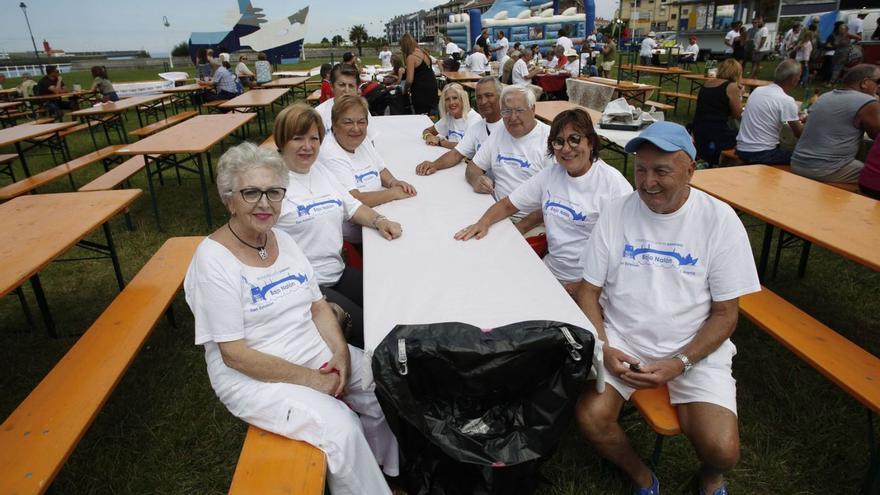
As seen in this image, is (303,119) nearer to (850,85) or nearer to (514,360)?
(514,360)

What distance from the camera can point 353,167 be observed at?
10.3 feet

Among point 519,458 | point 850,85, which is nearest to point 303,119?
point 519,458

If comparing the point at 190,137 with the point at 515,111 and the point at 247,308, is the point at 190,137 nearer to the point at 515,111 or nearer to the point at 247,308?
the point at 515,111

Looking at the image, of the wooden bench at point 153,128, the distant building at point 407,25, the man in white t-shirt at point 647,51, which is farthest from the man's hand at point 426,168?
the distant building at point 407,25

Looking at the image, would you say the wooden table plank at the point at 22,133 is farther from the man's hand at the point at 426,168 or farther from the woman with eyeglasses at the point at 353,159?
the man's hand at the point at 426,168

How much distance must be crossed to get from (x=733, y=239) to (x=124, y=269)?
4.54 metres

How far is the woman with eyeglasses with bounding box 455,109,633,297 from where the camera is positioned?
229 cm

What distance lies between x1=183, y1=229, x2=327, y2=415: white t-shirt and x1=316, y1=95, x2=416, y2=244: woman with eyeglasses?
1.07 metres

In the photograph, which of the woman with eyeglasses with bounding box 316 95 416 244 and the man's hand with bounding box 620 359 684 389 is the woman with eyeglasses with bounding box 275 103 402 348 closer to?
the woman with eyeglasses with bounding box 316 95 416 244

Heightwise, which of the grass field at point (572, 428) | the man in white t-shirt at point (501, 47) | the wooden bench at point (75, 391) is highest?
the man in white t-shirt at point (501, 47)

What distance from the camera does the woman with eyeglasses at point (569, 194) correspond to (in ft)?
7.52

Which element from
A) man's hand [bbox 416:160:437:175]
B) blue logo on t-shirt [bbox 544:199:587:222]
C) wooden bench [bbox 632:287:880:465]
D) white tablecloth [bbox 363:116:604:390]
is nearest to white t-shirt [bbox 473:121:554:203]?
white tablecloth [bbox 363:116:604:390]

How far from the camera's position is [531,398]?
1585 millimetres

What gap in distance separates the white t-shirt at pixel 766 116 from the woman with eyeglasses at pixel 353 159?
352cm
